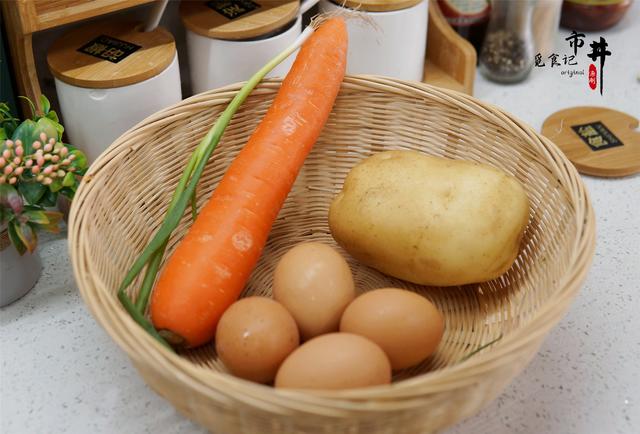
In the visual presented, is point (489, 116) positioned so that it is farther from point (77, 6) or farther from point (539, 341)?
point (77, 6)

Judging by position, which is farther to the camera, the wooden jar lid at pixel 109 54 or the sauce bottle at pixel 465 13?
the sauce bottle at pixel 465 13

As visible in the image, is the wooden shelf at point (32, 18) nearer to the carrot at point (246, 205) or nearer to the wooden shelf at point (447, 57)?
the carrot at point (246, 205)

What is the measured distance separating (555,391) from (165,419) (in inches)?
15.5

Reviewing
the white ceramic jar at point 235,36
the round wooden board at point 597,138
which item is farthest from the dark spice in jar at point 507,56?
the white ceramic jar at point 235,36

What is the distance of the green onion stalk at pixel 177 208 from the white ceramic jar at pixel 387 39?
17cm

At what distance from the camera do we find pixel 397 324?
640 mm

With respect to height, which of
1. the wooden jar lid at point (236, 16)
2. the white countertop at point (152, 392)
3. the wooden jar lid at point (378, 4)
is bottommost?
the white countertop at point (152, 392)

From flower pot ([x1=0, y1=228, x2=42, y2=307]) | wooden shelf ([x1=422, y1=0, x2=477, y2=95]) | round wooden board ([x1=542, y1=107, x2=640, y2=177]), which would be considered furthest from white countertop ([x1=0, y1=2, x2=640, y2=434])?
wooden shelf ([x1=422, y1=0, x2=477, y2=95])

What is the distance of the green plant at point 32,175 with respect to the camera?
2.37 feet

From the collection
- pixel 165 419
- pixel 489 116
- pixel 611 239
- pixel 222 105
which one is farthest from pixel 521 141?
pixel 165 419

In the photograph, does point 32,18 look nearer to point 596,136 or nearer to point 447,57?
point 447,57

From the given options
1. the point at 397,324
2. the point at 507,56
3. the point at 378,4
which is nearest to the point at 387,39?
the point at 378,4

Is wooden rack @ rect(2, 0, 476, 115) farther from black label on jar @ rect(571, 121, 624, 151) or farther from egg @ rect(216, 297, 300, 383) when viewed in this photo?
black label on jar @ rect(571, 121, 624, 151)

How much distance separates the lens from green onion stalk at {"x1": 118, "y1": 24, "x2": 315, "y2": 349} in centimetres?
69
